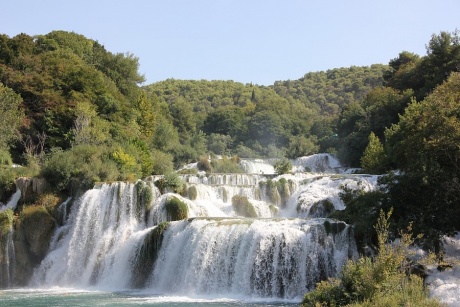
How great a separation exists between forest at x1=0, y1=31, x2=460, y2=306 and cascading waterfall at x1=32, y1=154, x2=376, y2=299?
1631 millimetres

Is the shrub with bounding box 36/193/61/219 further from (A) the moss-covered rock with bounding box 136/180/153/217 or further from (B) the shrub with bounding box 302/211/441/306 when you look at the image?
(B) the shrub with bounding box 302/211/441/306

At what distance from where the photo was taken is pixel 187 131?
208ft

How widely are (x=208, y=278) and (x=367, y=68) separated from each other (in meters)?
82.6

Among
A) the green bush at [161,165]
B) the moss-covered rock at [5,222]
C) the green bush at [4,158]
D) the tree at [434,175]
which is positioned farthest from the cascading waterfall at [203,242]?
the green bush at [4,158]

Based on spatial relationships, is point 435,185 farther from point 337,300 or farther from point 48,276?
point 48,276

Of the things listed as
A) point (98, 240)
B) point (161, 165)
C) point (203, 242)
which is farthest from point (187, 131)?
point (203, 242)

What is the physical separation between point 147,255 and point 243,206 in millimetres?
5721

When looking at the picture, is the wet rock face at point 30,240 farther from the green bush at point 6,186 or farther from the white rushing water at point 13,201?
the green bush at point 6,186

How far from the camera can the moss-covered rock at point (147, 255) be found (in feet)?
69.1

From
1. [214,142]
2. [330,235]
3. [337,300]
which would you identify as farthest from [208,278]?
[214,142]

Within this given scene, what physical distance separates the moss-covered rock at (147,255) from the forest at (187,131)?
5528 millimetres

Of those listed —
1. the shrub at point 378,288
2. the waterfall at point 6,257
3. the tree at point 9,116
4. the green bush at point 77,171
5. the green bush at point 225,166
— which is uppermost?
the tree at point 9,116

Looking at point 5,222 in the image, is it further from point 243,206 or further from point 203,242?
point 243,206

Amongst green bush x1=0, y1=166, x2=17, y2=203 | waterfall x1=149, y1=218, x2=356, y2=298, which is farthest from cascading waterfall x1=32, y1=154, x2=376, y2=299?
green bush x1=0, y1=166, x2=17, y2=203
